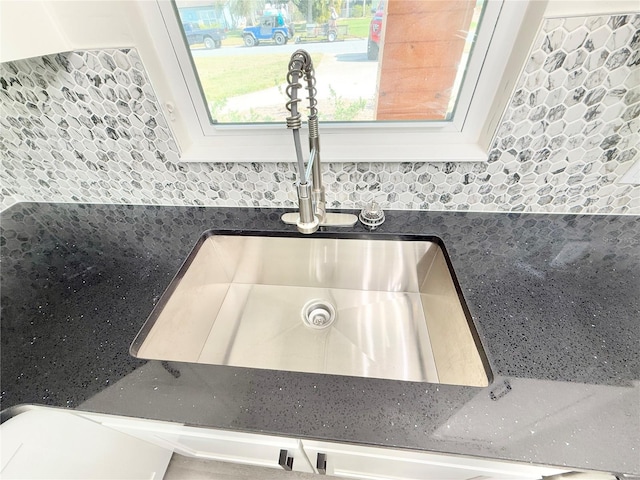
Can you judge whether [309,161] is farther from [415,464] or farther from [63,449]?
[63,449]

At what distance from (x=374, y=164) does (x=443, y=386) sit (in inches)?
22.8

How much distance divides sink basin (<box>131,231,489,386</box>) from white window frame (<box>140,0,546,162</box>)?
25 centimetres

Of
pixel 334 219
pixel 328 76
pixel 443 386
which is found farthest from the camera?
pixel 334 219

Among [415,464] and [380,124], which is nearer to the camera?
[415,464]

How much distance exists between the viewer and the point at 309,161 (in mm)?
622

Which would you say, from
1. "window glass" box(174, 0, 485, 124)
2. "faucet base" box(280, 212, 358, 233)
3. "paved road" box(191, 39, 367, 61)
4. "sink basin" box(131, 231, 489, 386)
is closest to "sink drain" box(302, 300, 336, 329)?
"sink basin" box(131, 231, 489, 386)

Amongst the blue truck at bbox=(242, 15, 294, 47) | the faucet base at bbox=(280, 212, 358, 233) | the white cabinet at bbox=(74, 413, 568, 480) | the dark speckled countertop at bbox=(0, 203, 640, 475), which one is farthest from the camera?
the faucet base at bbox=(280, 212, 358, 233)

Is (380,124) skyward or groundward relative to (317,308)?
skyward

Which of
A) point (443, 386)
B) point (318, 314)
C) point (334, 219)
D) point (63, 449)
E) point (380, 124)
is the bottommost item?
point (63, 449)

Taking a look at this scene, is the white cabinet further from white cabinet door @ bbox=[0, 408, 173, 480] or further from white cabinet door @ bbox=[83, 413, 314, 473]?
white cabinet door @ bbox=[0, 408, 173, 480]

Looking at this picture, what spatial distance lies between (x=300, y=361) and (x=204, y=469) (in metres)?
0.81

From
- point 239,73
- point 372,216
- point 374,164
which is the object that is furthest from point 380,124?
point 239,73

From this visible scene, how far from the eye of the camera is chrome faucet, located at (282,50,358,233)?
Result: 55cm

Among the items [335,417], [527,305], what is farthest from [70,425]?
[527,305]
